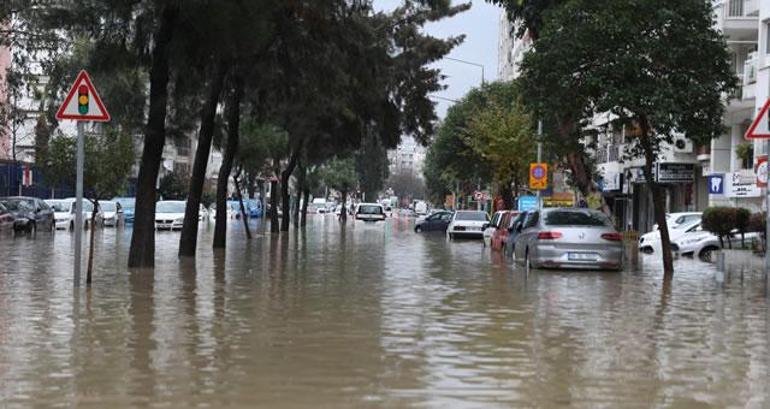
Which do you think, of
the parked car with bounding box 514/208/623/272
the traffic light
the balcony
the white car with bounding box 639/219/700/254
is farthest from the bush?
the traffic light

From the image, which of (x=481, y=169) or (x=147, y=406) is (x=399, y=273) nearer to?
(x=147, y=406)

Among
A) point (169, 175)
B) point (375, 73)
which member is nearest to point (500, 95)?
point (375, 73)

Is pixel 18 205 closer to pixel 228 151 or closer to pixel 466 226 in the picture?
pixel 228 151

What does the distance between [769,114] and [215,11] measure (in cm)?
946

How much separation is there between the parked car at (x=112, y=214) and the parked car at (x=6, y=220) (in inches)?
424

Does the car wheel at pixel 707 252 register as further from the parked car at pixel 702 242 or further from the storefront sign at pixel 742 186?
the storefront sign at pixel 742 186

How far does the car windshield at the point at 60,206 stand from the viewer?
5084 cm

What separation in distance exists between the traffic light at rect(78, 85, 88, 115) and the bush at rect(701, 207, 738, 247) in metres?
22.8

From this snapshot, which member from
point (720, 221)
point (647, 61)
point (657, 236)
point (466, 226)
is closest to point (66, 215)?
point (466, 226)

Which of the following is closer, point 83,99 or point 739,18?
point 83,99

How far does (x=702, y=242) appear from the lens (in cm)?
3434

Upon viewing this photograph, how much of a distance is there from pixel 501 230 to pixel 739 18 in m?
13.8

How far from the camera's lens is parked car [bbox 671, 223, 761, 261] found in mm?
34094

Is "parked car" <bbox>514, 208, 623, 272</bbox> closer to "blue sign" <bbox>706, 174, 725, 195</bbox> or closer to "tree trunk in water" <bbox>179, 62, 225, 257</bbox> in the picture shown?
"tree trunk in water" <bbox>179, 62, 225, 257</bbox>
